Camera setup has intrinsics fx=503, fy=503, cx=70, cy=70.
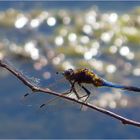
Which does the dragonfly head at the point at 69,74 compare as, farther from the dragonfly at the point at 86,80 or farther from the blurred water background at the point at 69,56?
the blurred water background at the point at 69,56

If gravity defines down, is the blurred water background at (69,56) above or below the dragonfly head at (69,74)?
above

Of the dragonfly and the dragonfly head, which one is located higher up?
the dragonfly head

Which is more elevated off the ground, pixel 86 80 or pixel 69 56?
pixel 69 56

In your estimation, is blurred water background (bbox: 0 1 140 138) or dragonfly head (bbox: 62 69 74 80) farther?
blurred water background (bbox: 0 1 140 138)

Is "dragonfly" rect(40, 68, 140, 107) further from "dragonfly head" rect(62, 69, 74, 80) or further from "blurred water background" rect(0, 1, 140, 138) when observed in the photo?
"blurred water background" rect(0, 1, 140, 138)

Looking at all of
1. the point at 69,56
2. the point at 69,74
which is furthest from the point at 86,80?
the point at 69,56

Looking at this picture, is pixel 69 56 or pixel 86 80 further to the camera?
pixel 69 56

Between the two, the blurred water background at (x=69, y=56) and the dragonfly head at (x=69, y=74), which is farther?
the blurred water background at (x=69, y=56)

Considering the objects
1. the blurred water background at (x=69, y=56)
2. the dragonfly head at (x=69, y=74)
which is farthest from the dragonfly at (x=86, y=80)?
the blurred water background at (x=69, y=56)

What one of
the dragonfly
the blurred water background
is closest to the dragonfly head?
the dragonfly

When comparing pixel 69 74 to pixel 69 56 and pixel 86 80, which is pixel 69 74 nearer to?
pixel 86 80
